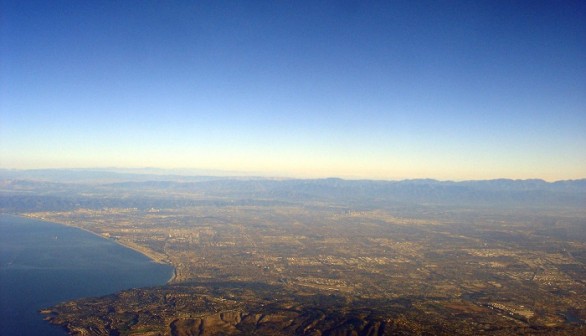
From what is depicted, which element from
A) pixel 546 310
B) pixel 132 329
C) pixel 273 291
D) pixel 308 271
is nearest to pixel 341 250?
pixel 308 271

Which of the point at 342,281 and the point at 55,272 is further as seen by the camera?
the point at 55,272

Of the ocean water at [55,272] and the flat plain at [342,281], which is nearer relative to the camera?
the flat plain at [342,281]

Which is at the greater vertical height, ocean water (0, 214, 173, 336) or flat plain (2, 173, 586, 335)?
flat plain (2, 173, 586, 335)

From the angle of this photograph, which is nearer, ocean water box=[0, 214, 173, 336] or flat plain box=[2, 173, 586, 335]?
flat plain box=[2, 173, 586, 335]

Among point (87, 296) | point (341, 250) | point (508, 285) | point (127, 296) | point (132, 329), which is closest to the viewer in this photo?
point (132, 329)

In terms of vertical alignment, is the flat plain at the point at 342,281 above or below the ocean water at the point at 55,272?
above

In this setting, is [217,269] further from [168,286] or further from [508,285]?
[508,285]

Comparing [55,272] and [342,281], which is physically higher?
[342,281]

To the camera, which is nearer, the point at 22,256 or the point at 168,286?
the point at 168,286
